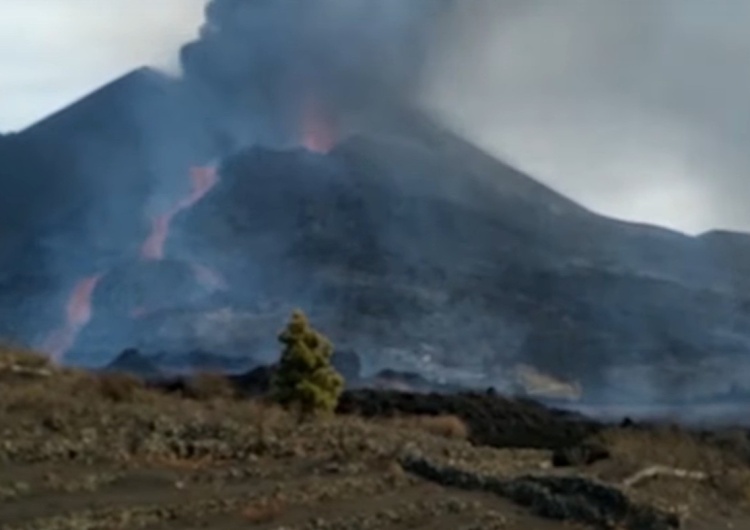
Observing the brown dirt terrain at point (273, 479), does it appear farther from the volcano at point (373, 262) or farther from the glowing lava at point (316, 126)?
the glowing lava at point (316, 126)

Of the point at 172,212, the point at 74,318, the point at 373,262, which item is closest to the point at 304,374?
the point at 373,262

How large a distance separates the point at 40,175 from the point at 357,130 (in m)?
26.8

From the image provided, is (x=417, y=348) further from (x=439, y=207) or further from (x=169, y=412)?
(x=169, y=412)

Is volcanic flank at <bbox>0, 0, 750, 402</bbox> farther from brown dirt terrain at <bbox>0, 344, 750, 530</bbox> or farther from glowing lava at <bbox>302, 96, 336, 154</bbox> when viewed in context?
brown dirt terrain at <bbox>0, 344, 750, 530</bbox>

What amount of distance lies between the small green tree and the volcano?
4457 cm

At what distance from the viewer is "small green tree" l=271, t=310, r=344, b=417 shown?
32375 millimetres

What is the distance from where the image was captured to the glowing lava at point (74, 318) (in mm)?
92125

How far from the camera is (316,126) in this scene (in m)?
130

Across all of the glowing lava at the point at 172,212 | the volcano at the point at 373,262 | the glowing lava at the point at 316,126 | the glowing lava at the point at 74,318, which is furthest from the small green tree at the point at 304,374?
the glowing lava at the point at 316,126

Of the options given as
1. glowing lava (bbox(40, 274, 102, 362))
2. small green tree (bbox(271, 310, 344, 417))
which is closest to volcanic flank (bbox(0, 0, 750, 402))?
glowing lava (bbox(40, 274, 102, 362))

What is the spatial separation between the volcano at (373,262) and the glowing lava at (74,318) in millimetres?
913

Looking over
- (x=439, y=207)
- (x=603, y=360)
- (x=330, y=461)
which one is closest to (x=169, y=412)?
(x=330, y=461)

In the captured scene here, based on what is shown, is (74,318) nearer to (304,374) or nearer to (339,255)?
(339,255)

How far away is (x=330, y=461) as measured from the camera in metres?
21.2
